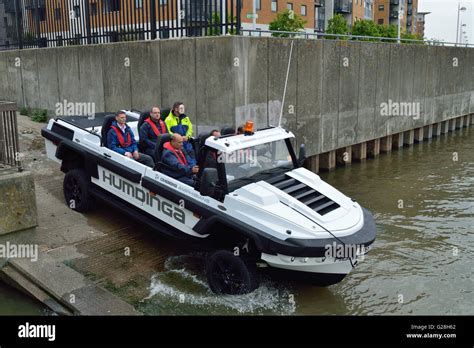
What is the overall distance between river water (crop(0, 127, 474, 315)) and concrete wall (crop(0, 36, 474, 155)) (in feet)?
9.64

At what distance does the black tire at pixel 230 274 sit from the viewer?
6.15 meters

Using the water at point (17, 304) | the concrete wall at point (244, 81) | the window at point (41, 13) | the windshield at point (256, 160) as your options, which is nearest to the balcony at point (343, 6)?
the concrete wall at point (244, 81)

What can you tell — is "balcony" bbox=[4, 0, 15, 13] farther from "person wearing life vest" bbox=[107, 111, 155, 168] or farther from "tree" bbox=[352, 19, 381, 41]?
"tree" bbox=[352, 19, 381, 41]

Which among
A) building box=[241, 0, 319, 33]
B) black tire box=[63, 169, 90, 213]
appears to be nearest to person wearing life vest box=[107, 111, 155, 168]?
black tire box=[63, 169, 90, 213]

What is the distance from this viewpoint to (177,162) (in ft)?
23.4

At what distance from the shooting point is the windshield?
21.9 ft

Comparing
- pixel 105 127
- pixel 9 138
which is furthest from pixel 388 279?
pixel 9 138

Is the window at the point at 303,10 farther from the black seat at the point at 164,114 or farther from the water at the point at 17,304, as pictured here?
the water at the point at 17,304

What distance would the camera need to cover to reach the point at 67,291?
6.29 metres

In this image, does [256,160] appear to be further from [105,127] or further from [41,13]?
[41,13]

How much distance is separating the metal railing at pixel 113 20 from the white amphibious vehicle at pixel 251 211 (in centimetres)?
438

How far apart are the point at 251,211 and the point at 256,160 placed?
103 centimetres
